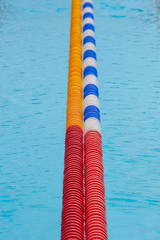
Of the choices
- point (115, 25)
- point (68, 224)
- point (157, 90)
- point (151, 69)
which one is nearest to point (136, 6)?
point (115, 25)

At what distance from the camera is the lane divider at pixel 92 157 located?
6.17 feet

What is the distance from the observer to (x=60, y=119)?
11.1 ft

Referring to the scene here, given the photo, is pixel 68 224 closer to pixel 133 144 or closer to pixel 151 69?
pixel 133 144

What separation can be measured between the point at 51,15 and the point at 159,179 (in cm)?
333

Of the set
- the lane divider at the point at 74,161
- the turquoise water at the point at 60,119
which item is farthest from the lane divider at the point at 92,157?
the turquoise water at the point at 60,119

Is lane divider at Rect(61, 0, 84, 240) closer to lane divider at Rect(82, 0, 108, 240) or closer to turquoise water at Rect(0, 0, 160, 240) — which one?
lane divider at Rect(82, 0, 108, 240)

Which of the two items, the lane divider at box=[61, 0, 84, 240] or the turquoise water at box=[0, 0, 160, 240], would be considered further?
the turquoise water at box=[0, 0, 160, 240]

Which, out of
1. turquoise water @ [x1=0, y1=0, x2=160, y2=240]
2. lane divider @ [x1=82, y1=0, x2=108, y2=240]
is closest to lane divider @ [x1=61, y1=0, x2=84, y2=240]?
lane divider @ [x1=82, y1=0, x2=108, y2=240]

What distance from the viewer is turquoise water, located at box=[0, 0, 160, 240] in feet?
8.22

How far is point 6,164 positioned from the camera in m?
2.90

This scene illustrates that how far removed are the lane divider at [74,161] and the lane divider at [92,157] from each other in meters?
0.03

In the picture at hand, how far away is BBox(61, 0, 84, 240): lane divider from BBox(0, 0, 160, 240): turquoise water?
1.18 feet

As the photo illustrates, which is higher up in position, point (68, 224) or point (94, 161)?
point (94, 161)

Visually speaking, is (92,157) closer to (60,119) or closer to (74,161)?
(74,161)
